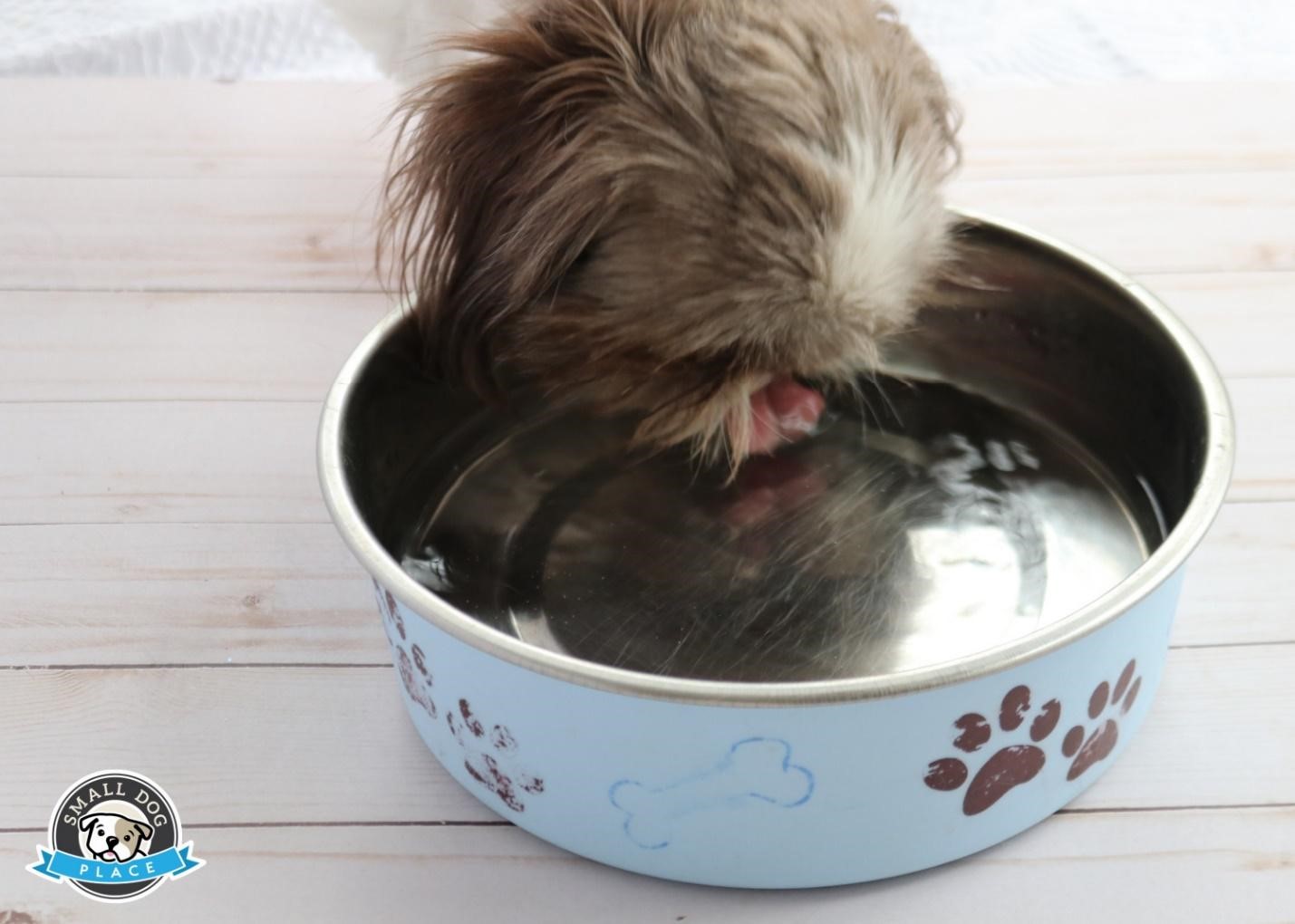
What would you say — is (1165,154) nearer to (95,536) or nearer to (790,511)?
(790,511)

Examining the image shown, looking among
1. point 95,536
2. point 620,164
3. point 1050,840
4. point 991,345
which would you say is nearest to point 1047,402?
point 991,345

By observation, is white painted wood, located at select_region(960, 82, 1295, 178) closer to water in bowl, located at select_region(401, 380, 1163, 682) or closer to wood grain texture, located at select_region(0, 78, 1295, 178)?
wood grain texture, located at select_region(0, 78, 1295, 178)

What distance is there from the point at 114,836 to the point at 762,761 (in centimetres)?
49

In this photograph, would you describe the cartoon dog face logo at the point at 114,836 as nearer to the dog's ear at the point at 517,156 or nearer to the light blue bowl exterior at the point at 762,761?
the light blue bowl exterior at the point at 762,761

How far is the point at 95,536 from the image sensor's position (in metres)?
1.32

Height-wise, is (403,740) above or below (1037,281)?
below

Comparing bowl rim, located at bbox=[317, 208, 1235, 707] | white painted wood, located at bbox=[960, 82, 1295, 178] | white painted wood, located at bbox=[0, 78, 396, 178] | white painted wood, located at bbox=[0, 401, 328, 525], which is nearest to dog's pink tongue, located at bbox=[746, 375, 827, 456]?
bowl rim, located at bbox=[317, 208, 1235, 707]

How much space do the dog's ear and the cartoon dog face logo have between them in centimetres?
43

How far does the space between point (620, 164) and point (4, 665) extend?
26.2 inches

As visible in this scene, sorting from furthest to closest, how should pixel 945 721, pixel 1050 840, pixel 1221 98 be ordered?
pixel 1221 98 → pixel 1050 840 → pixel 945 721

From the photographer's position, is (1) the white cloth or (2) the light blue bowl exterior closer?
(2) the light blue bowl exterior

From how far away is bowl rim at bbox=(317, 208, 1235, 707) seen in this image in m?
0.84

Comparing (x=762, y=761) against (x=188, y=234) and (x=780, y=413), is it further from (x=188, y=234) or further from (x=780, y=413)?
(x=188, y=234)

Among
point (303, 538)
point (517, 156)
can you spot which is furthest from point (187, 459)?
point (517, 156)
